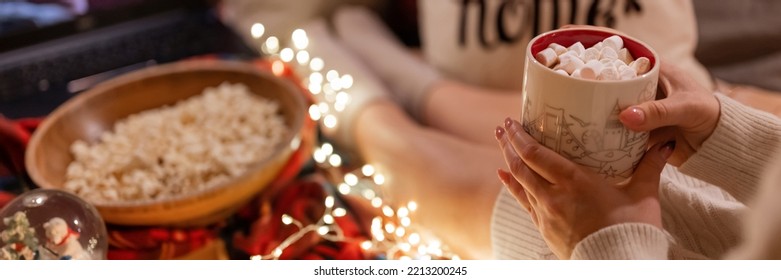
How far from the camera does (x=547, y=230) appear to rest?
54 centimetres

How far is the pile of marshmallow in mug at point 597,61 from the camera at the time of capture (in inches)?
18.1

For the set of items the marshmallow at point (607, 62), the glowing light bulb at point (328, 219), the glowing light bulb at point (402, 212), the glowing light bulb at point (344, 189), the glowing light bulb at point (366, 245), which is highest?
the marshmallow at point (607, 62)

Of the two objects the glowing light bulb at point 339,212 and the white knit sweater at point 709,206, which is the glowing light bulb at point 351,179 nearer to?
the glowing light bulb at point 339,212

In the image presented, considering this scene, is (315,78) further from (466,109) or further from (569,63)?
(569,63)

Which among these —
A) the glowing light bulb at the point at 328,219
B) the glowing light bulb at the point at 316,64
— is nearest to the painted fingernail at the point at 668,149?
the glowing light bulb at the point at 328,219

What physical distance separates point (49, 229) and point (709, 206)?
633mm

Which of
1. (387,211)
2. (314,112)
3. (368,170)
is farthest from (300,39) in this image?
(387,211)

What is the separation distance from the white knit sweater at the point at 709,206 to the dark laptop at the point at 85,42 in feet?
2.73

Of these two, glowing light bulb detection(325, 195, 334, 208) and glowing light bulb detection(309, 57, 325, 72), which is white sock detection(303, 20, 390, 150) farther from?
glowing light bulb detection(325, 195, 334, 208)

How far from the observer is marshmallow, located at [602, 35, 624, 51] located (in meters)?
0.50

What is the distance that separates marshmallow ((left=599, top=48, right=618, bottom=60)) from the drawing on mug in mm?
44

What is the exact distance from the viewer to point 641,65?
1.55 ft

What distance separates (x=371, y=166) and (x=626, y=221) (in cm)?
47
